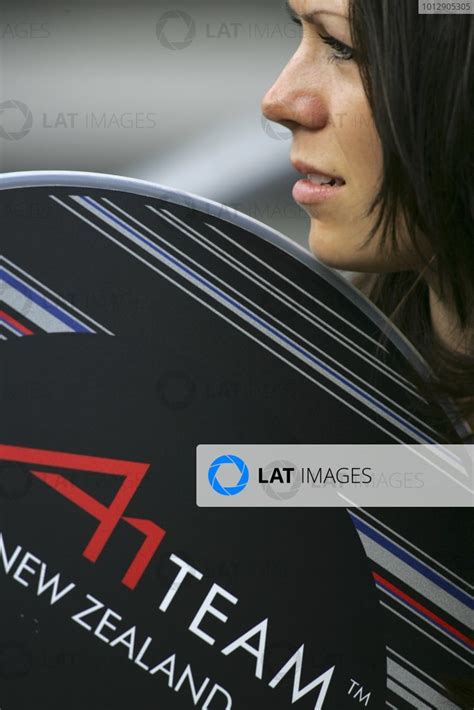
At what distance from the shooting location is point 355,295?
2.87 ft

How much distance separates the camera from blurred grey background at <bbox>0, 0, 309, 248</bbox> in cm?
93

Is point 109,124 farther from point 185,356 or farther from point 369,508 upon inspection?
point 369,508

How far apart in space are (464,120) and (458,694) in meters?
0.51

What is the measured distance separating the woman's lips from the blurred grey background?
0.05 m
